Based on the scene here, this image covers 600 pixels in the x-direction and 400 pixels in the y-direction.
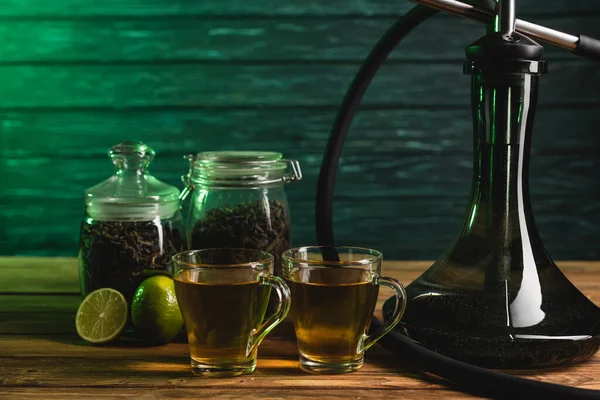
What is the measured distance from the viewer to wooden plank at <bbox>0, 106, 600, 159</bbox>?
70.1 inches

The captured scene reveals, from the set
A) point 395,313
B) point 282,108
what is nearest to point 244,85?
point 282,108

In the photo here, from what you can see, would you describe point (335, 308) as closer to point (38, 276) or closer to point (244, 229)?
point (244, 229)

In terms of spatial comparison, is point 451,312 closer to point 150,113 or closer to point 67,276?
point 67,276

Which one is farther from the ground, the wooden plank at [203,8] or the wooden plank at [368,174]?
the wooden plank at [203,8]

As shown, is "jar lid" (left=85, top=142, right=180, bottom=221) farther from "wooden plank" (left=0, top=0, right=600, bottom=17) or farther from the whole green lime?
"wooden plank" (left=0, top=0, right=600, bottom=17)

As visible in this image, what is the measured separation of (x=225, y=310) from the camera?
0.69 m

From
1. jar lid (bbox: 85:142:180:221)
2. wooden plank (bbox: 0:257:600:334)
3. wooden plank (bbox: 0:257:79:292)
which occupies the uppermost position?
jar lid (bbox: 85:142:180:221)

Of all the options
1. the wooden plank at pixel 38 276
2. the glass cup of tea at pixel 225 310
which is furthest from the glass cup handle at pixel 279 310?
the wooden plank at pixel 38 276

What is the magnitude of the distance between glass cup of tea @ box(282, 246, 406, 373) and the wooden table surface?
17 mm

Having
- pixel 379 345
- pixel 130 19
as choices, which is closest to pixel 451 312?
pixel 379 345

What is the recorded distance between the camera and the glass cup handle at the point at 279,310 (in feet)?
2.33

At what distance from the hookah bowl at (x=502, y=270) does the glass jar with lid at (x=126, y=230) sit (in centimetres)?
30

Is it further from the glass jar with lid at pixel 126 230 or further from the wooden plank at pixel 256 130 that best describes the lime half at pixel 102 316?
the wooden plank at pixel 256 130

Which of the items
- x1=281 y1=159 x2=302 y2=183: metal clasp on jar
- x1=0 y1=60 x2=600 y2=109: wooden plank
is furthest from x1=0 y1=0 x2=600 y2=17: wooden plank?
x1=281 y1=159 x2=302 y2=183: metal clasp on jar
